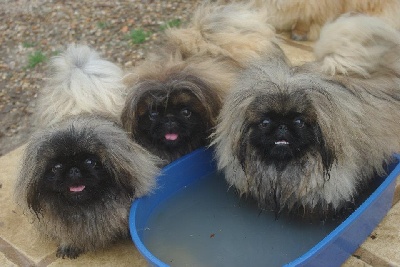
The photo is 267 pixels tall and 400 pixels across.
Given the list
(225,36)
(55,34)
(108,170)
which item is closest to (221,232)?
(108,170)

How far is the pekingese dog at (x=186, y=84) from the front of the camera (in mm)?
2252

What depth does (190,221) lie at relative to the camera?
243 centimetres

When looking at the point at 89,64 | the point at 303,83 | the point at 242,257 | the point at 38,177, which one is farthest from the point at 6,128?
the point at 303,83

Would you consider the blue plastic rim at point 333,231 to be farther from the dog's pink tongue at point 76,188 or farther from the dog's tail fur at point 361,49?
the dog's tail fur at point 361,49

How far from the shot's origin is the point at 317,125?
1.95 metres

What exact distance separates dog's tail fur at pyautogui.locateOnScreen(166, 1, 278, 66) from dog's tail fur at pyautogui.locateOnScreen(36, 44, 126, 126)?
1.31ft

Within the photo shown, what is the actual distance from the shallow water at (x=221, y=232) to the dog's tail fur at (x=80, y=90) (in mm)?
501

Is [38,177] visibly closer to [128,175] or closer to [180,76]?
[128,175]

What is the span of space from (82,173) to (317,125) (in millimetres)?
863

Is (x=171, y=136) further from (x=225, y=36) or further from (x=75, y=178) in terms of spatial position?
(x=225, y=36)

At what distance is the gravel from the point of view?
3.72 m

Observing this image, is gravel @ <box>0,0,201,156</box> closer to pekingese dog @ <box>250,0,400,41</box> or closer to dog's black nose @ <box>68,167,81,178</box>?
pekingese dog @ <box>250,0,400,41</box>

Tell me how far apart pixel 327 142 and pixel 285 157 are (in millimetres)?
161

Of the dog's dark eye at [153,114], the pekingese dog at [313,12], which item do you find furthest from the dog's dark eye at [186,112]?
the pekingese dog at [313,12]
